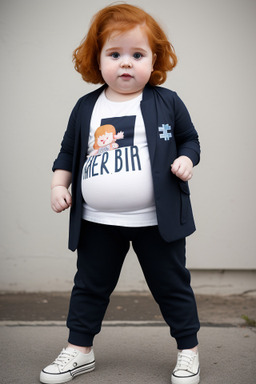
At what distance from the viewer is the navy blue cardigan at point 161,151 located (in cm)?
200

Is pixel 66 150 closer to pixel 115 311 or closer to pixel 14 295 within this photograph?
pixel 115 311

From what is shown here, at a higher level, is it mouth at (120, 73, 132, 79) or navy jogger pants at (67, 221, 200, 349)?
mouth at (120, 73, 132, 79)

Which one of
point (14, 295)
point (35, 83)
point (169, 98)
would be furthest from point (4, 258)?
point (169, 98)

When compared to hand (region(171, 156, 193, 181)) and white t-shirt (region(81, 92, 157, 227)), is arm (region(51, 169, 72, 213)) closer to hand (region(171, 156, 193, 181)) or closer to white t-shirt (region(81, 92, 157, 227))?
white t-shirt (region(81, 92, 157, 227))

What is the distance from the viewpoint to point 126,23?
2027 mm

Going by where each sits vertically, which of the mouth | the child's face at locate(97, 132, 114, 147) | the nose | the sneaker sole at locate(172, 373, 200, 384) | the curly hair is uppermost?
the curly hair

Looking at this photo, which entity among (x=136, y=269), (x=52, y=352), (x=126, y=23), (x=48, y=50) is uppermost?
(x=48, y=50)

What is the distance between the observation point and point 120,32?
79.3 inches

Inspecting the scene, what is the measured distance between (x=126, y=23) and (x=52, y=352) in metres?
1.44

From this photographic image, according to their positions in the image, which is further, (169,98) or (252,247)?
(252,247)

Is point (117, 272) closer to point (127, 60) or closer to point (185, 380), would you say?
point (185, 380)

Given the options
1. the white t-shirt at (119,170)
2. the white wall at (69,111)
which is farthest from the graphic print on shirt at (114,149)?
the white wall at (69,111)

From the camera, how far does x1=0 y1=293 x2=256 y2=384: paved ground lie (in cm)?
218

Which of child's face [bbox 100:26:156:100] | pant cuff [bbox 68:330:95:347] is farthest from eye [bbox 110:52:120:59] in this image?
pant cuff [bbox 68:330:95:347]
